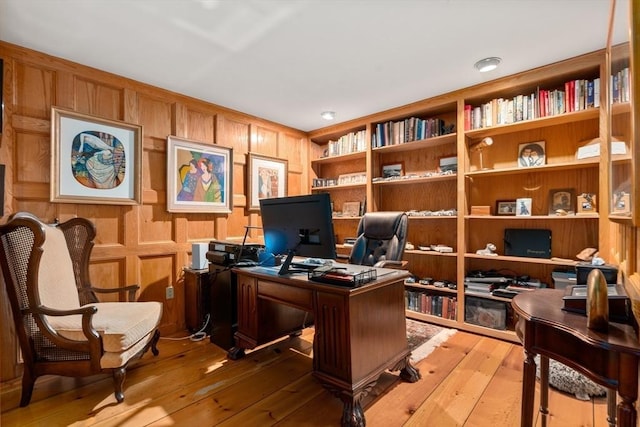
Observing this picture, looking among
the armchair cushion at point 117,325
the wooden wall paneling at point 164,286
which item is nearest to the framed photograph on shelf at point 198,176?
the wooden wall paneling at point 164,286

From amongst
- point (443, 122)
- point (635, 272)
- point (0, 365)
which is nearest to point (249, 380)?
point (0, 365)

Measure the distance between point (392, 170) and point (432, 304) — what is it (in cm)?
163

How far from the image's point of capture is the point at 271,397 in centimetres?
187

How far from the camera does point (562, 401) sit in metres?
1.81

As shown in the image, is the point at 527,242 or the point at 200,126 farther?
the point at 200,126

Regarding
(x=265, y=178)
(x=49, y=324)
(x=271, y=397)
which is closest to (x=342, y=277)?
(x=271, y=397)

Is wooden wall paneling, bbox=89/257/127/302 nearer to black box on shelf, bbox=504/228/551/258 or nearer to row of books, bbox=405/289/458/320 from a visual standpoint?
row of books, bbox=405/289/458/320

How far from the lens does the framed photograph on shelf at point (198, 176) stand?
114 inches

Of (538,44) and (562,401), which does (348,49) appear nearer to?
(538,44)

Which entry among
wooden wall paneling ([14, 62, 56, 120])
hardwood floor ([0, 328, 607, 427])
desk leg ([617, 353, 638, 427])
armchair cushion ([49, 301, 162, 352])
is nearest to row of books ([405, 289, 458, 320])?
hardwood floor ([0, 328, 607, 427])

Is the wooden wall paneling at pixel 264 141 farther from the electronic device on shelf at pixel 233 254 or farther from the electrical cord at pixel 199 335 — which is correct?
the electrical cord at pixel 199 335

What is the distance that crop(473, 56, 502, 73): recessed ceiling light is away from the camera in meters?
2.36

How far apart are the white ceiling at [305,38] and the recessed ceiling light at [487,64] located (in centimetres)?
5

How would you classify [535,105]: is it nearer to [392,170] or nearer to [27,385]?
[392,170]
